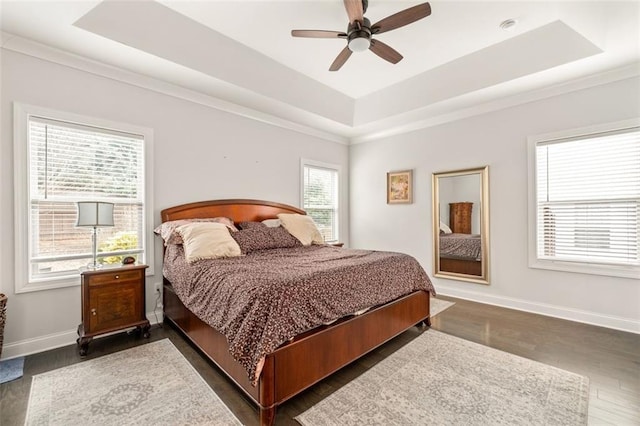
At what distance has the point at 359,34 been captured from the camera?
7.79 feet

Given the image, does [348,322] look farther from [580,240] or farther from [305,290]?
[580,240]

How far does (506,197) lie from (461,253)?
992 mm

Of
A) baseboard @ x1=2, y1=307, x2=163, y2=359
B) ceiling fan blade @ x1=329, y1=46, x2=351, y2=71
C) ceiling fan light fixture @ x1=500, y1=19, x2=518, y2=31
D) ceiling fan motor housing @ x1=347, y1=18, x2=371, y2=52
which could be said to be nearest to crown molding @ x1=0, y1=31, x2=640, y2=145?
ceiling fan light fixture @ x1=500, y1=19, x2=518, y2=31

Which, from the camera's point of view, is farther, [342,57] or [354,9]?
[342,57]

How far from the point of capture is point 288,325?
178cm

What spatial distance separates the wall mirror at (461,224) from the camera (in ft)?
13.3

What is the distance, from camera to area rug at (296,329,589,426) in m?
1.74

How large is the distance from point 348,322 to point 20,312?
112 inches

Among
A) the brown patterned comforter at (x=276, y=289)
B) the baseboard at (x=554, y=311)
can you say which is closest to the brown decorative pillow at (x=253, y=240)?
the brown patterned comforter at (x=276, y=289)

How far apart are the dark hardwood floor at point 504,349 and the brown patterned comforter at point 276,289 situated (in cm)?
44

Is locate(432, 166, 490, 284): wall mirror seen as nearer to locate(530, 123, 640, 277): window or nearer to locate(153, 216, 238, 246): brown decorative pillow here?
locate(530, 123, 640, 277): window

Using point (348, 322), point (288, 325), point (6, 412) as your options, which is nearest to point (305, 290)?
point (288, 325)

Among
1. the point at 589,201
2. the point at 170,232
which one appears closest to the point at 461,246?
the point at 589,201

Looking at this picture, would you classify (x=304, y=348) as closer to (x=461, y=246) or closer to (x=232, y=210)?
(x=232, y=210)
